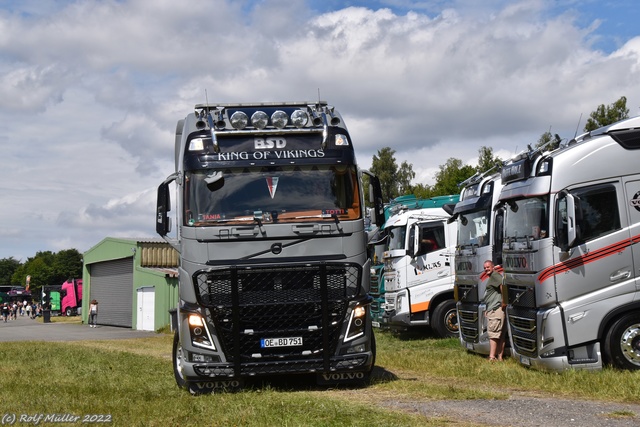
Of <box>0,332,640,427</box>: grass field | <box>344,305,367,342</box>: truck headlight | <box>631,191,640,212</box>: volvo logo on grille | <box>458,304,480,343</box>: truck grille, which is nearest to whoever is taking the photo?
<box>0,332,640,427</box>: grass field

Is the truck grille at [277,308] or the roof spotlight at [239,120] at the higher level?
the roof spotlight at [239,120]

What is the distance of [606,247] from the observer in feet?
39.5

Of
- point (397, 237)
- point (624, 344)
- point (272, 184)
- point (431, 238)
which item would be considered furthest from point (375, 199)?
point (397, 237)

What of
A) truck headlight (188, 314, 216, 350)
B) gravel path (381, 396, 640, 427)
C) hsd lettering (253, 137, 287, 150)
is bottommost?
gravel path (381, 396, 640, 427)

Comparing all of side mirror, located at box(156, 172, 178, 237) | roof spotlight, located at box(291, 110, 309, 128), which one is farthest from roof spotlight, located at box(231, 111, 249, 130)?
side mirror, located at box(156, 172, 178, 237)

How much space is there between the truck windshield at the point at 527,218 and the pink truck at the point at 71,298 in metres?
63.1

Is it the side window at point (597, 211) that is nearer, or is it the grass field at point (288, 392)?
the grass field at point (288, 392)

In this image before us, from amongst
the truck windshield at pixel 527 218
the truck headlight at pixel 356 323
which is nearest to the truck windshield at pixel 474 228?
the truck windshield at pixel 527 218

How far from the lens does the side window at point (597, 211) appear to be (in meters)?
12.1

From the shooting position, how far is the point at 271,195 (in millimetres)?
11320

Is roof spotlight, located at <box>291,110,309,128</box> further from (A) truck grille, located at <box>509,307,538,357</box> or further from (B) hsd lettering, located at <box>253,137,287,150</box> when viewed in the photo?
(A) truck grille, located at <box>509,307,538,357</box>

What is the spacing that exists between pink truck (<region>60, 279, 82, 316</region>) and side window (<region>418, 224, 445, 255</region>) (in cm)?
5620

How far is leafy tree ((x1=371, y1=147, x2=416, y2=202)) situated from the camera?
72250 mm

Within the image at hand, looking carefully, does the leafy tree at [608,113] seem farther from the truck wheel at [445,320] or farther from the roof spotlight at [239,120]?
the roof spotlight at [239,120]
